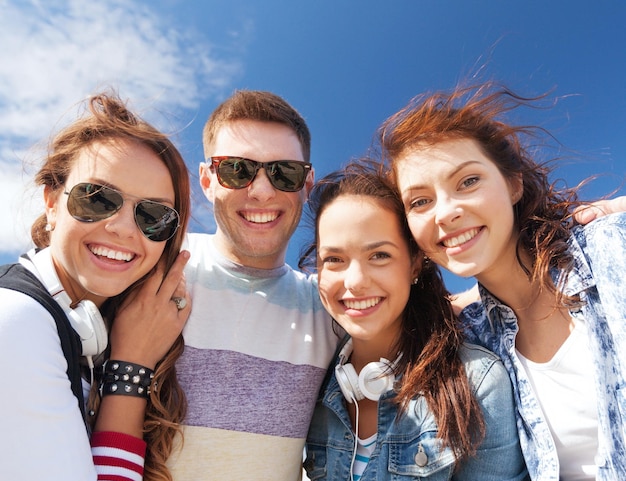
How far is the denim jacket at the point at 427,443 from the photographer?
274 centimetres

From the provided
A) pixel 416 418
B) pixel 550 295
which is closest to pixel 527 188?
pixel 550 295

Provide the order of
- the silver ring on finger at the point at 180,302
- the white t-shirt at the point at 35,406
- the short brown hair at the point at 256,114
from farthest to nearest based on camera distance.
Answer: the short brown hair at the point at 256,114 < the silver ring on finger at the point at 180,302 < the white t-shirt at the point at 35,406

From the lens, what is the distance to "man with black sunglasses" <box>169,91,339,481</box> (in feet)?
9.35

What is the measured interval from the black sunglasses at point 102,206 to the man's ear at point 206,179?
3.18ft

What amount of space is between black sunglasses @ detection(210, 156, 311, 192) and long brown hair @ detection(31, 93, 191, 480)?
449 mm

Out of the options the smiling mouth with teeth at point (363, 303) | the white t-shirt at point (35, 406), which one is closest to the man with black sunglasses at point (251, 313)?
the smiling mouth with teeth at point (363, 303)

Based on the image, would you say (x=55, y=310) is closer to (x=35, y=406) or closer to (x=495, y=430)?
(x=35, y=406)

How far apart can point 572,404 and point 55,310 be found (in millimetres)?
3015

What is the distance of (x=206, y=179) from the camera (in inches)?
155

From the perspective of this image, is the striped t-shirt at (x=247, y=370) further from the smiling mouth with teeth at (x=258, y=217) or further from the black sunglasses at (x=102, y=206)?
the black sunglasses at (x=102, y=206)

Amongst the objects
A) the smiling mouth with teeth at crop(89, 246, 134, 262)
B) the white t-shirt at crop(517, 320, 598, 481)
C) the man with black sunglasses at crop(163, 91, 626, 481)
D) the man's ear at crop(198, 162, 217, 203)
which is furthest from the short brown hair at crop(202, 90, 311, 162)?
the white t-shirt at crop(517, 320, 598, 481)

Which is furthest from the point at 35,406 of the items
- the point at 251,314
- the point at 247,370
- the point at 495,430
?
the point at 495,430

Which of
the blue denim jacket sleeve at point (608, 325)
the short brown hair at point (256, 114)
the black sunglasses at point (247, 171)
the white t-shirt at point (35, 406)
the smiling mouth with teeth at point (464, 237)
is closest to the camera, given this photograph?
the white t-shirt at point (35, 406)

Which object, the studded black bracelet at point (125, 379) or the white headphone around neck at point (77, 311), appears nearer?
the white headphone around neck at point (77, 311)
